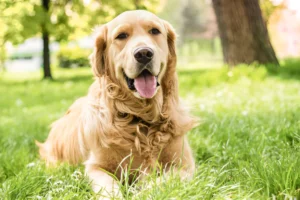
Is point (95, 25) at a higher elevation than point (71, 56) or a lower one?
higher

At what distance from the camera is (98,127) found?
9.07 ft

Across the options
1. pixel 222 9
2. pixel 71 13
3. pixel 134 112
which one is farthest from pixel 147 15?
pixel 71 13

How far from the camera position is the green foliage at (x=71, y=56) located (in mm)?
25969

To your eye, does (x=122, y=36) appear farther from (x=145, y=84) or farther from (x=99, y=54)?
(x=145, y=84)

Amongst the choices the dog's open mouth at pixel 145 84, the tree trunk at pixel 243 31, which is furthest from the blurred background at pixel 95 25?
the dog's open mouth at pixel 145 84

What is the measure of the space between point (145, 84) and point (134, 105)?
205 millimetres

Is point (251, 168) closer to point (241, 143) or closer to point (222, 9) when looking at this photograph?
point (241, 143)

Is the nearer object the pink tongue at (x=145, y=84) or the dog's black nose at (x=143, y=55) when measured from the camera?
the dog's black nose at (x=143, y=55)

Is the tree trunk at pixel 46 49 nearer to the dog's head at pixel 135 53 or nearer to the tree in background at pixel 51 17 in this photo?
the tree in background at pixel 51 17

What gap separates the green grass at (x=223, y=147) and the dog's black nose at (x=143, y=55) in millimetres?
805

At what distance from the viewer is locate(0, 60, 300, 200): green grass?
6.66 feet

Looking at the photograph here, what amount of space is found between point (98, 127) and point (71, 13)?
1362 cm

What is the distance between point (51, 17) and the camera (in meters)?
15.1

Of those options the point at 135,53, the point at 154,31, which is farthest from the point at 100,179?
the point at 154,31
